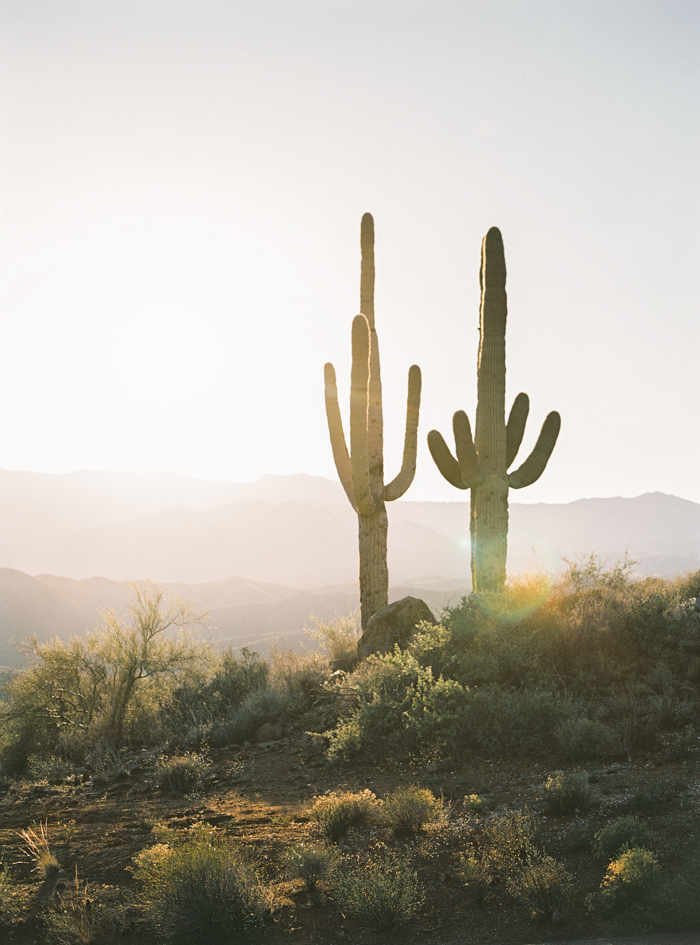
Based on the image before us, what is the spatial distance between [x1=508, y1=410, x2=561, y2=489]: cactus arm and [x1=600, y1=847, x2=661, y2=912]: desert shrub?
9.84m

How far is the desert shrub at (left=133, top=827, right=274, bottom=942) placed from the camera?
5.15 meters

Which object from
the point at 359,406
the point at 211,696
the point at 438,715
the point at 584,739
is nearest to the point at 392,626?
the point at 438,715

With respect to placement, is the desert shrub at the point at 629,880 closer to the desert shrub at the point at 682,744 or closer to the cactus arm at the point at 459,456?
the desert shrub at the point at 682,744

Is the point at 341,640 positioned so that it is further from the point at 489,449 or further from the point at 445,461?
the point at 489,449

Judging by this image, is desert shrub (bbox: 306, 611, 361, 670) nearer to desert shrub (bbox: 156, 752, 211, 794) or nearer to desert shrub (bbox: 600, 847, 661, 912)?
desert shrub (bbox: 156, 752, 211, 794)

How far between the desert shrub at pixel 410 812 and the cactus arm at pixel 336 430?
9377mm

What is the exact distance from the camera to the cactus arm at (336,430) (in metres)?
15.7

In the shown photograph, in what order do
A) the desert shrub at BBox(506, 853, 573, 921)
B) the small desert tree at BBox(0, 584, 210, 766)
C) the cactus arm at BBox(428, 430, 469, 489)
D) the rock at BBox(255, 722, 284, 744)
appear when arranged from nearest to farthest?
the desert shrub at BBox(506, 853, 573, 921), the rock at BBox(255, 722, 284, 744), the small desert tree at BBox(0, 584, 210, 766), the cactus arm at BBox(428, 430, 469, 489)

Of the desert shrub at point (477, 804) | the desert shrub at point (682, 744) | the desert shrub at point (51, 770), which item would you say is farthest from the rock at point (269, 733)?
the desert shrub at point (682, 744)

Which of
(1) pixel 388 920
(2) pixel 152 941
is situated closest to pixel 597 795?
(1) pixel 388 920

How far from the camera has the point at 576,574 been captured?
11992mm

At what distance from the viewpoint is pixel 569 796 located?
6355 mm

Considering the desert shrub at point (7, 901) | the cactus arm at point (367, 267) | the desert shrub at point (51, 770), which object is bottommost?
the desert shrub at point (51, 770)

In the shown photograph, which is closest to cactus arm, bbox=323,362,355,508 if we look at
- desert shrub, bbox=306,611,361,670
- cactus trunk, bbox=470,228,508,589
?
desert shrub, bbox=306,611,361,670
